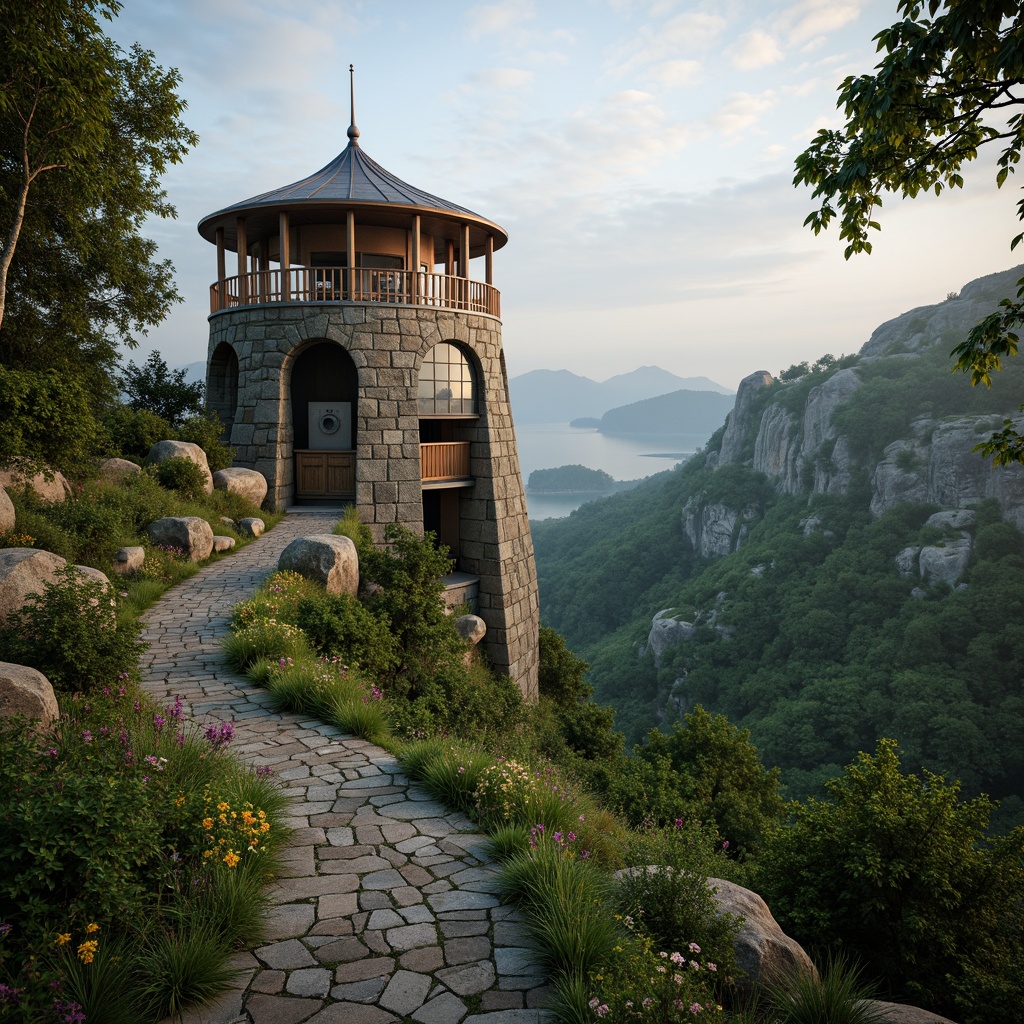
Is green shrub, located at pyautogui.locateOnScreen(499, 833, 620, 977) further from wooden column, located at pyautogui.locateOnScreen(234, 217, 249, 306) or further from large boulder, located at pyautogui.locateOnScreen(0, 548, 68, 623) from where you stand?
wooden column, located at pyautogui.locateOnScreen(234, 217, 249, 306)

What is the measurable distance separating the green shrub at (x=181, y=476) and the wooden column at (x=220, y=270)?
6.30m

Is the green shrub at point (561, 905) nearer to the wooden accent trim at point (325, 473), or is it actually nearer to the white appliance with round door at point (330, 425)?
the wooden accent trim at point (325, 473)

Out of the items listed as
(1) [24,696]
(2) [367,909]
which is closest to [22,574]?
(1) [24,696]

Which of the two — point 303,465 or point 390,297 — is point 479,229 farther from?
point 303,465

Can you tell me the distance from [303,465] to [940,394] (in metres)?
66.1

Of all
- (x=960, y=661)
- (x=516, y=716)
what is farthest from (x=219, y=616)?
(x=960, y=661)

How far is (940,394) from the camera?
66.3 m

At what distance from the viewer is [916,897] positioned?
5715 millimetres

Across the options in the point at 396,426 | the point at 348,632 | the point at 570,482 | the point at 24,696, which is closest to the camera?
the point at 24,696

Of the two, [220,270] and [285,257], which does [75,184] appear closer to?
[285,257]

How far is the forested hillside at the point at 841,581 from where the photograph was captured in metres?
38.9

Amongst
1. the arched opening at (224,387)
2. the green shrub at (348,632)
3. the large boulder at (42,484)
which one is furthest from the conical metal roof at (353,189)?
the green shrub at (348,632)

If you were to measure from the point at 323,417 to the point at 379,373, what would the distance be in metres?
3.01

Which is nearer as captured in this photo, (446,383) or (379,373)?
(379,373)
